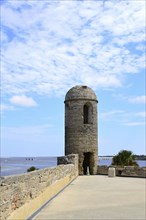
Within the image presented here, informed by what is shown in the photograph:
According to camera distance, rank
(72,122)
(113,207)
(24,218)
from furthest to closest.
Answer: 1. (72,122)
2. (113,207)
3. (24,218)

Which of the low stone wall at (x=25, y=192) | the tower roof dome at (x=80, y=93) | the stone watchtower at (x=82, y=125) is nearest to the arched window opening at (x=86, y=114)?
the stone watchtower at (x=82, y=125)

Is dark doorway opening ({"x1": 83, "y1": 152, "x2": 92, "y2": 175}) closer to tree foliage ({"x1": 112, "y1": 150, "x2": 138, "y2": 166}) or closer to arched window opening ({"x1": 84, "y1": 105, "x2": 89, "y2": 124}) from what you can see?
arched window opening ({"x1": 84, "y1": 105, "x2": 89, "y2": 124})

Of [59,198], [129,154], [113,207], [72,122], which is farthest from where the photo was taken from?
[129,154]

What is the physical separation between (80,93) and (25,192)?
1516 centimetres

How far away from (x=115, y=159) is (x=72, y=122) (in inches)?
269

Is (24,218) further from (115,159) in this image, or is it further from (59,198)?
(115,159)

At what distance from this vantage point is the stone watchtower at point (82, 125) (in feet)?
72.3

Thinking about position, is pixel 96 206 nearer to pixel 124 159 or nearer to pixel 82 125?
pixel 82 125

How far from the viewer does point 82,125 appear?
869 inches

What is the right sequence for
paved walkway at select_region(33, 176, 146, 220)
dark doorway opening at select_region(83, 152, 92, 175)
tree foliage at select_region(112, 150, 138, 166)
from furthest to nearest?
tree foliage at select_region(112, 150, 138, 166) < dark doorway opening at select_region(83, 152, 92, 175) < paved walkway at select_region(33, 176, 146, 220)

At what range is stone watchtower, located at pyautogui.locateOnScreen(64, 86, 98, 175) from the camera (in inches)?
867

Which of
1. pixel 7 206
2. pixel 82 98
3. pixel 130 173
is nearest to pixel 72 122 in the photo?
pixel 82 98

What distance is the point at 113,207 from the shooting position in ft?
30.9

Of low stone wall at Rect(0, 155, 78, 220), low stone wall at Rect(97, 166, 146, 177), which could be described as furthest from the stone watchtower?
low stone wall at Rect(0, 155, 78, 220)
